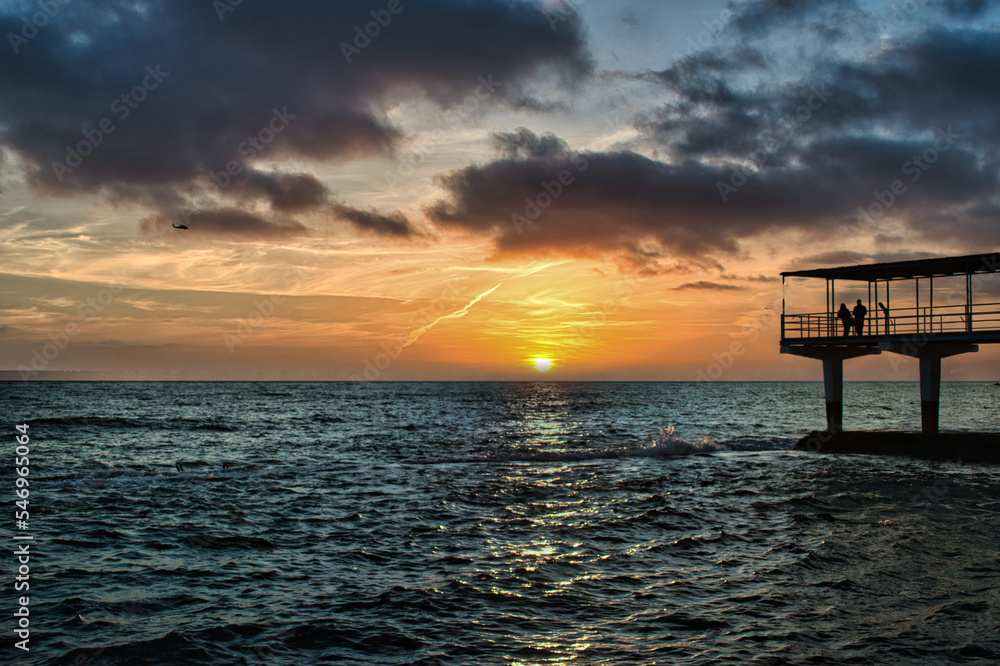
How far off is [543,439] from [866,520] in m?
29.4

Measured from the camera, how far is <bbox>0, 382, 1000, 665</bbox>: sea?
1013 cm

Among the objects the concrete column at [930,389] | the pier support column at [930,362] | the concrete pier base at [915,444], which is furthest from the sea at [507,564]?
the pier support column at [930,362]

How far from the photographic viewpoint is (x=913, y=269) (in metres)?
33.0

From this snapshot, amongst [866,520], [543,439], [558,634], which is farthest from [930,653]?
[543,439]

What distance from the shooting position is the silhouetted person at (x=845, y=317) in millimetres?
36594

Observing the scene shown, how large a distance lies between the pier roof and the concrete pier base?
7.89 meters

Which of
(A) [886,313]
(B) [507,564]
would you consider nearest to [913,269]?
(A) [886,313]

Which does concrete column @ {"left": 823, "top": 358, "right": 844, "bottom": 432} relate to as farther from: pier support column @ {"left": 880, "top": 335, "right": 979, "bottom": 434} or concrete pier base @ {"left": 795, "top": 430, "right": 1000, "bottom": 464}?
pier support column @ {"left": 880, "top": 335, "right": 979, "bottom": 434}

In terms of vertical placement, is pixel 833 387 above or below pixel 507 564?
above

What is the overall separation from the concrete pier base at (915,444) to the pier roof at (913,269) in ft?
25.9

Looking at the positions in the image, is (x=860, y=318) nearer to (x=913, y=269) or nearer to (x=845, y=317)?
(x=845, y=317)

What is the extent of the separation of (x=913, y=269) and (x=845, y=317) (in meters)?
4.55

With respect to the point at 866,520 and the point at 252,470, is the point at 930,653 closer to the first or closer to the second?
the point at 866,520

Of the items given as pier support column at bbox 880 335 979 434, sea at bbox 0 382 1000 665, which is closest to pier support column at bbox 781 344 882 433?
pier support column at bbox 880 335 979 434
